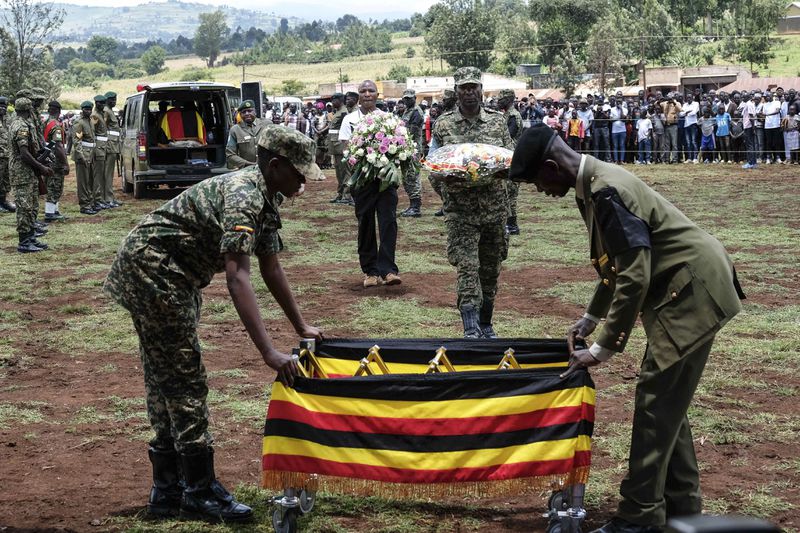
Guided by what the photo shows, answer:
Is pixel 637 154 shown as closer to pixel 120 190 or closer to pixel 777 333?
pixel 120 190

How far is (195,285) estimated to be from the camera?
5035mm

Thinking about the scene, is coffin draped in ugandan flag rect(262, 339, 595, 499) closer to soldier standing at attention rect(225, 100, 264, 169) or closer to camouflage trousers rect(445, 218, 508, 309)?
camouflage trousers rect(445, 218, 508, 309)

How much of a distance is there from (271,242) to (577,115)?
2466 centimetres

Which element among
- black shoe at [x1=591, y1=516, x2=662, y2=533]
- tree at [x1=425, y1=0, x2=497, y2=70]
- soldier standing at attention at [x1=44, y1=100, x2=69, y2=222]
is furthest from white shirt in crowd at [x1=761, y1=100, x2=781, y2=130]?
tree at [x1=425, y1=0, x2=497, y2=70]

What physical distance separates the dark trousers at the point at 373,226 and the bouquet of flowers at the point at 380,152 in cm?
14

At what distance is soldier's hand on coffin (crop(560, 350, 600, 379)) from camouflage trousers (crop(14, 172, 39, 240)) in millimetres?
11722

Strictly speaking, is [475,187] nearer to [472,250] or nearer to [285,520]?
[472,250]

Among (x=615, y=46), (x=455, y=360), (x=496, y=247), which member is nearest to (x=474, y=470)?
(x=455, y=360)

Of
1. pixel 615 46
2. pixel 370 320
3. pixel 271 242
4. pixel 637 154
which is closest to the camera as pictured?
pixel 271 242

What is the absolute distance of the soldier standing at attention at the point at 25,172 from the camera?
14594 mm

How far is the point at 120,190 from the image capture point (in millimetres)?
24422

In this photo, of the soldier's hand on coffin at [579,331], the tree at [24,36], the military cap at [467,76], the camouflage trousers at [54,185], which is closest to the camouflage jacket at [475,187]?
the military cap at [467,76]

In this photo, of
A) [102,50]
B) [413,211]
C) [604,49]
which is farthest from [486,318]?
[102,50]

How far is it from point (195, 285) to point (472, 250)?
374 cm
